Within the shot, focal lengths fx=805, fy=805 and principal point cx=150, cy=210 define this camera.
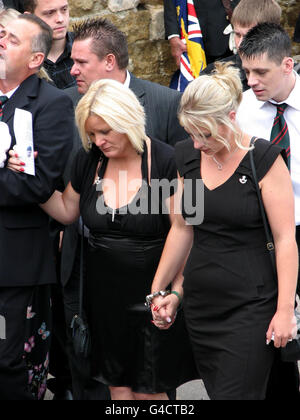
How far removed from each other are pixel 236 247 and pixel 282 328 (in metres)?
0.36

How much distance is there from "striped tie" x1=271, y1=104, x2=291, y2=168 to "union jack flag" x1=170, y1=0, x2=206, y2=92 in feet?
7.51

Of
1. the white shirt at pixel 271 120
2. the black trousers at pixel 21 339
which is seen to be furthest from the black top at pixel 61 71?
the black trousers at pixel 21 339

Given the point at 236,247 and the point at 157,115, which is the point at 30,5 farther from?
the point at 236,247

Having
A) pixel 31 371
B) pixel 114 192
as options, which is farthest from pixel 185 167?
pixel 31 371

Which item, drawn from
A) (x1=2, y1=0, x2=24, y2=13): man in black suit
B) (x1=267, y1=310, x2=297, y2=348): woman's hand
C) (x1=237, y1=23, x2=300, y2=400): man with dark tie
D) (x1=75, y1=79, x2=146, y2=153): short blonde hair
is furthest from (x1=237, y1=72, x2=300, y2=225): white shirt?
(x1=2, y1=0, x2=24, y2=13): man in black suit

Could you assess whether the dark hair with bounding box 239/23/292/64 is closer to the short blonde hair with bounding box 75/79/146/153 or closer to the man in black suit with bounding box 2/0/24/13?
the short blonde hair with bounding box 75/79/146/153

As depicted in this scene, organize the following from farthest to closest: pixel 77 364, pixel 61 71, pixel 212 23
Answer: pixel 212 23
pixel 61 71
pixel 77 364

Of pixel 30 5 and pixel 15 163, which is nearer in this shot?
pixel 15 163

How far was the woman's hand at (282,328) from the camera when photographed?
3.09m

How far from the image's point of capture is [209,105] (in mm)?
3135

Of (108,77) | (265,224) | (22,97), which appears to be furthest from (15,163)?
(265,224)

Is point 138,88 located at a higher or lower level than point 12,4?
lower

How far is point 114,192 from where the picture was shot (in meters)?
3.54

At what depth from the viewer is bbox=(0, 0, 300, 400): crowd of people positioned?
3152 millimetres
